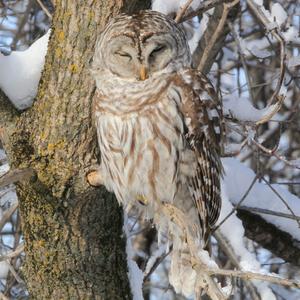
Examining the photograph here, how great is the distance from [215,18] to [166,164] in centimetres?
128

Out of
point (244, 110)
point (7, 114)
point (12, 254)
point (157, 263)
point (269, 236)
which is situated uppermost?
point (7, 114)

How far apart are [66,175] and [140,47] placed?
0.65 m

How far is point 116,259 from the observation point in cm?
329

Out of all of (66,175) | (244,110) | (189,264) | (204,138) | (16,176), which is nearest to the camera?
(16,176)

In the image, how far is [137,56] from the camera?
323 centimetres

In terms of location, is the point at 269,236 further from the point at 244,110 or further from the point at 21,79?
the point at 21,79

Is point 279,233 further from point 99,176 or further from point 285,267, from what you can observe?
point 285,267

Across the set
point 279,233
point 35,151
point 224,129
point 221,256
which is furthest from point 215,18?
point 221,256

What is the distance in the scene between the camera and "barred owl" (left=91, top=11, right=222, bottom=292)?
125 inches

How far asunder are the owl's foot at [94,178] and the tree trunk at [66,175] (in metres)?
0.02

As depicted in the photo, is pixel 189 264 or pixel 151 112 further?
pixel 189 264

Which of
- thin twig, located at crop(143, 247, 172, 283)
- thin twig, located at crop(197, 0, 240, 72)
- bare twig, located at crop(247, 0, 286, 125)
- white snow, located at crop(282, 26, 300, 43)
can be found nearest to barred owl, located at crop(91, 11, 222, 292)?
thin twig, located at crop(197, 0, 240, 72)

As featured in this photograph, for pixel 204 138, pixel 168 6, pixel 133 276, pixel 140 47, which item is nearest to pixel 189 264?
pixel 133 276

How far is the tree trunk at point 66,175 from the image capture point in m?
3.05
